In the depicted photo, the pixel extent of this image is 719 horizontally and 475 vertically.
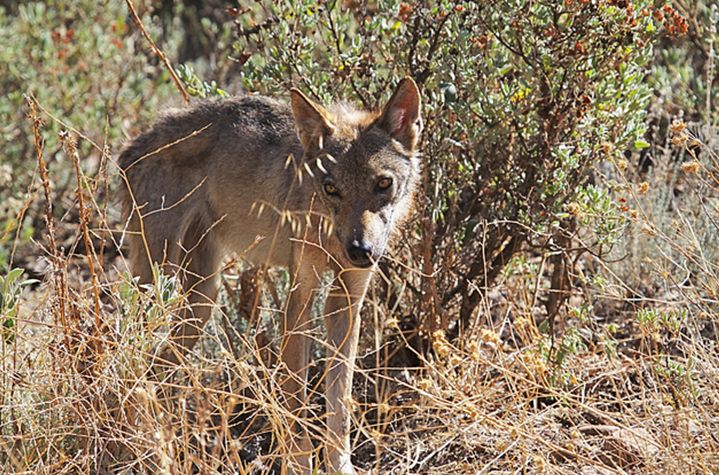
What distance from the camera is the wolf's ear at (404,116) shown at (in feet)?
16.9

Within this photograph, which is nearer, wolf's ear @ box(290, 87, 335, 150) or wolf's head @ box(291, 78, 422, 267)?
wolf's head @ box(291, 78, 422, 267)

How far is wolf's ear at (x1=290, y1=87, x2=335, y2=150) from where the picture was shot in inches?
203

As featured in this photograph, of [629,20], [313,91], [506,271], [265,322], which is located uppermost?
[629,20]

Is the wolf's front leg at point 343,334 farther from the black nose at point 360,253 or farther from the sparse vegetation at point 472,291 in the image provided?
the black nose at point 360,253

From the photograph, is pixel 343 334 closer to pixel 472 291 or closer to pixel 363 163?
pixel 472 291

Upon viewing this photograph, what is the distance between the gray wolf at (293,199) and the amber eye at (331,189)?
0.4 inches

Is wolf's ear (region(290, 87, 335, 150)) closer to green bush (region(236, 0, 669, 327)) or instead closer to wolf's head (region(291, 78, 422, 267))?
wolf's head (region(291, 78, 422, 267))

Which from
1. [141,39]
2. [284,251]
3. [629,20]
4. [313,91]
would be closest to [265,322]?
[284,251]

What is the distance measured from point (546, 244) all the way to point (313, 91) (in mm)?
1639

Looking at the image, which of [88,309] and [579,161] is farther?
[579,161]

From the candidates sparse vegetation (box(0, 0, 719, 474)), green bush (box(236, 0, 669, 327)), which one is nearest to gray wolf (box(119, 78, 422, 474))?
sparse vegetation (box(0, 0, 719, 474))

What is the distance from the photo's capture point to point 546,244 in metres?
5.77

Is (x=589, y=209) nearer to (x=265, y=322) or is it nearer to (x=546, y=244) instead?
(x=546, y=244)

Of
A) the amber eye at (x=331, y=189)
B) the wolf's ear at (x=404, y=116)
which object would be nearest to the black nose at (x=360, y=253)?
the amber eye at (x=331, y=189)
